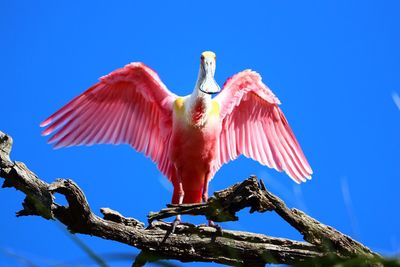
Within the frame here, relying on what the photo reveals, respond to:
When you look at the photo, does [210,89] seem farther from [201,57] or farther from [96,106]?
[96,106]

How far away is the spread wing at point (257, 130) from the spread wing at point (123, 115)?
765 millimetres

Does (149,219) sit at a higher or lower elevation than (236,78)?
lower

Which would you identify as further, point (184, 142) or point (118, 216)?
point (184, 142)

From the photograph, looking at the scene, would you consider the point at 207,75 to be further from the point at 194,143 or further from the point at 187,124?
the point at 194,143

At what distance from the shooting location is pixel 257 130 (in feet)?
27.6

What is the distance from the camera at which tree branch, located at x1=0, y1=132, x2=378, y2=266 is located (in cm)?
463

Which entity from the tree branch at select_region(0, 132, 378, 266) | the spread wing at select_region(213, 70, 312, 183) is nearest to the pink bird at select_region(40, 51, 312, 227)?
the spread wing at select_region(213, 70, 312, 183)

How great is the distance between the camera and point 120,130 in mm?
8047

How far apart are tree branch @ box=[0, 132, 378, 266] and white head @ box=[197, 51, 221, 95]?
215 cm

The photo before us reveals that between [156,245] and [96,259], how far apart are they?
437cm

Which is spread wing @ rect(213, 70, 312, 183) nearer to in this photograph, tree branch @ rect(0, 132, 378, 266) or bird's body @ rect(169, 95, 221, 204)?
bird's body @ rect(169, 95, 221, 204)

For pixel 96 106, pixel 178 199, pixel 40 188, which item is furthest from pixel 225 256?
pixel 96 106

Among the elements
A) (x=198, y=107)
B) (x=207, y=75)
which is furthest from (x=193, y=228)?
(x=207, y=75)

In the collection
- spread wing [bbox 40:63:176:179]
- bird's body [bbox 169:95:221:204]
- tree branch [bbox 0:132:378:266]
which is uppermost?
spread wing [bbox 40:63:176:179]
